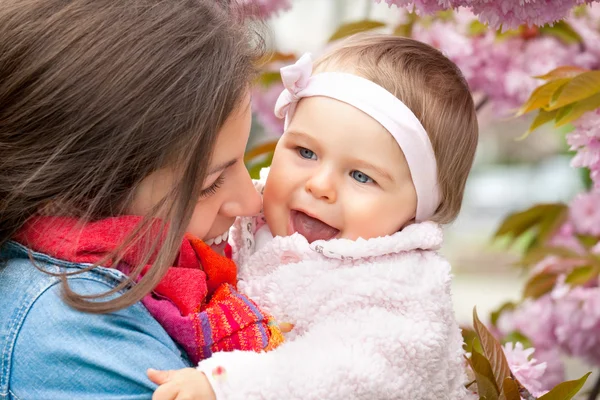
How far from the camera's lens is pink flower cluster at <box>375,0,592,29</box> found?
130cm

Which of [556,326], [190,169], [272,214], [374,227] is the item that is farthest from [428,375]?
[556,326]

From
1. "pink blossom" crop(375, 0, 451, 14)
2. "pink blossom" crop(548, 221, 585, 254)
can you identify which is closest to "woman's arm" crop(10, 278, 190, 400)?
"pink blossom" crop(375, 0, 451, 14)

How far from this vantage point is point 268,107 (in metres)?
3.09

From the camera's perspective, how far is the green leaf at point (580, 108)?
1523 millimetres

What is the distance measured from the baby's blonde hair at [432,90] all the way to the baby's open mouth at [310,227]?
0.65ft

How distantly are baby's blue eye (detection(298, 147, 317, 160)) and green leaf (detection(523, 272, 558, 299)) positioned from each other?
4.82ft

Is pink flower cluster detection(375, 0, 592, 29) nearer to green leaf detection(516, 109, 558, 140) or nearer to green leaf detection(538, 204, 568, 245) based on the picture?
green leaf detection(516, 109, 558, 140)

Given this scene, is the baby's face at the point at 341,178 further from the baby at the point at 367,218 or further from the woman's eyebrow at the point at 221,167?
the woman's eyebrow at the point at 221,167

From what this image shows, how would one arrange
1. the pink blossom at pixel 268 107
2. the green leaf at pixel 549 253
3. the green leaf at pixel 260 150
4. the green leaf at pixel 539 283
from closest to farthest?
the green leaf at pixel 260 150 → the green leaf at pixel 549 253 → the green leaf at pixel 539 283 → the pink blossom at pixel 268 107

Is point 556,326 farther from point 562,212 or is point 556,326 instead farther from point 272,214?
point 272,214

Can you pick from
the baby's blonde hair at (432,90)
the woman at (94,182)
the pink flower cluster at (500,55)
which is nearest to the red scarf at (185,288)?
the woman at (94,182)

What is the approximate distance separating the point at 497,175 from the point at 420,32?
9.06m

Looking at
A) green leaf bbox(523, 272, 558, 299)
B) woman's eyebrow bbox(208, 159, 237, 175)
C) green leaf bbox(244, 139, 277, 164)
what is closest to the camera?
woman's eyebrow bbox(208, 159, 237, 175)

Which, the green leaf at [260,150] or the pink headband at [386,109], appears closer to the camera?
the pink headband at [386,109]
